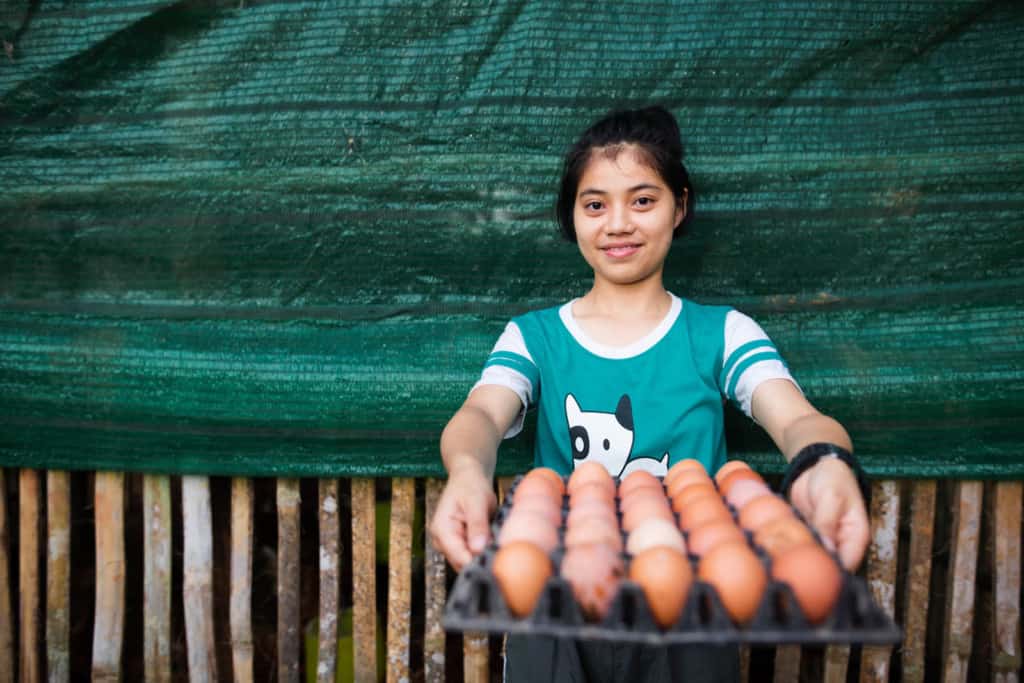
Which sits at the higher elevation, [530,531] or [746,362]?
[746,362]

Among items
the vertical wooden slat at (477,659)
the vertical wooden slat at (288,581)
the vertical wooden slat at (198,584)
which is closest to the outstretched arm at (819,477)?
the vertical wooden slat at (477,659)

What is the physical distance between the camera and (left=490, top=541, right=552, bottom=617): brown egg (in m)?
1.00

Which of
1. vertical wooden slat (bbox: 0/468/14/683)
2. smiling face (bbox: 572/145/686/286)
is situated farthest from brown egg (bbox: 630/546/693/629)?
vertical wooden slat (bbox: 0/468/14/683)

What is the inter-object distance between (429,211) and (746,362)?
103 centimetres

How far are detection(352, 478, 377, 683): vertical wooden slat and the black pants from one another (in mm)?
884

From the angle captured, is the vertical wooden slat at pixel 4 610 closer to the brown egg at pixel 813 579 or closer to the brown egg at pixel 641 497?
the brown egg at pixel 641 497

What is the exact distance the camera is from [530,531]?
3.58ft

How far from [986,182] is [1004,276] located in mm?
273

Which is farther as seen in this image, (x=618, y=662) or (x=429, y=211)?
(x=429, y=211)

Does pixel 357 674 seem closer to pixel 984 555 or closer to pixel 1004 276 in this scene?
pixel 984 555

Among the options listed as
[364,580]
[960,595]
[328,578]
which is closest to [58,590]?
[328,578]

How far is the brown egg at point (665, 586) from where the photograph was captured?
0.97 metres

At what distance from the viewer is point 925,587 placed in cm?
213

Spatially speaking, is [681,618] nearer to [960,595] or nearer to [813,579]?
[813,579]
